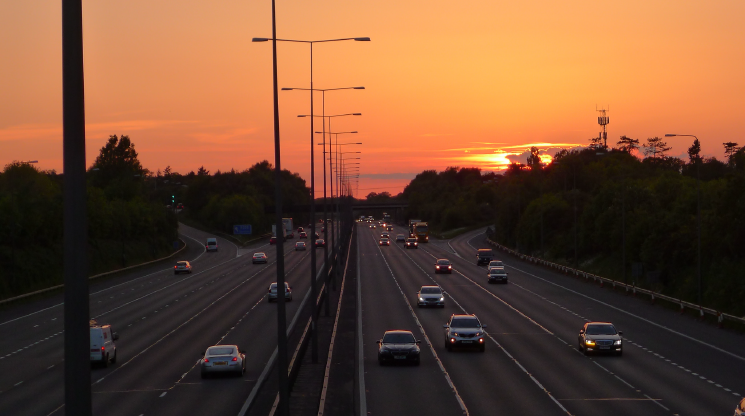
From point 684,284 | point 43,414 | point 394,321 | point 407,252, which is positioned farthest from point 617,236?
point 43,414

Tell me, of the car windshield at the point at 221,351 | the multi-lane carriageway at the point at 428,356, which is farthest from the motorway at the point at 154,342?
the car windshield at the point at 221,351

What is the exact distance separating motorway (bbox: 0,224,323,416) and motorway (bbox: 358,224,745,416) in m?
5.14

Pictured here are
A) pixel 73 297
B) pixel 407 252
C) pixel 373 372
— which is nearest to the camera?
pixel 73 297

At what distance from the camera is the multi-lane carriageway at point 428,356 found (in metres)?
23.8

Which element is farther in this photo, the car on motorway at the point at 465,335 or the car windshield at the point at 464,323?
the car windshield at the point at 464,323

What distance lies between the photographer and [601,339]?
108 feet

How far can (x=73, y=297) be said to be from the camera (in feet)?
20.7

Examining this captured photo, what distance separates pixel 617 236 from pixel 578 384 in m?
49.6

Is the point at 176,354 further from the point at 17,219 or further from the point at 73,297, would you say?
the point at 17,219

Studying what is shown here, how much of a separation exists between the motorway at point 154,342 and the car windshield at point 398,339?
4900mm

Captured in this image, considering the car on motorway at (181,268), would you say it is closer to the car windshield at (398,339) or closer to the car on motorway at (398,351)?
the car windshield at (398,339)

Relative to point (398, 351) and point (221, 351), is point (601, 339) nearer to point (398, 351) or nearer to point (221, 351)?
point (398, 351)

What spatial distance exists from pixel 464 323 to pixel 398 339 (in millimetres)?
5063

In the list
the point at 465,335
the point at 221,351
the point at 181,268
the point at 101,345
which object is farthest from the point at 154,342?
the point at 181,268
